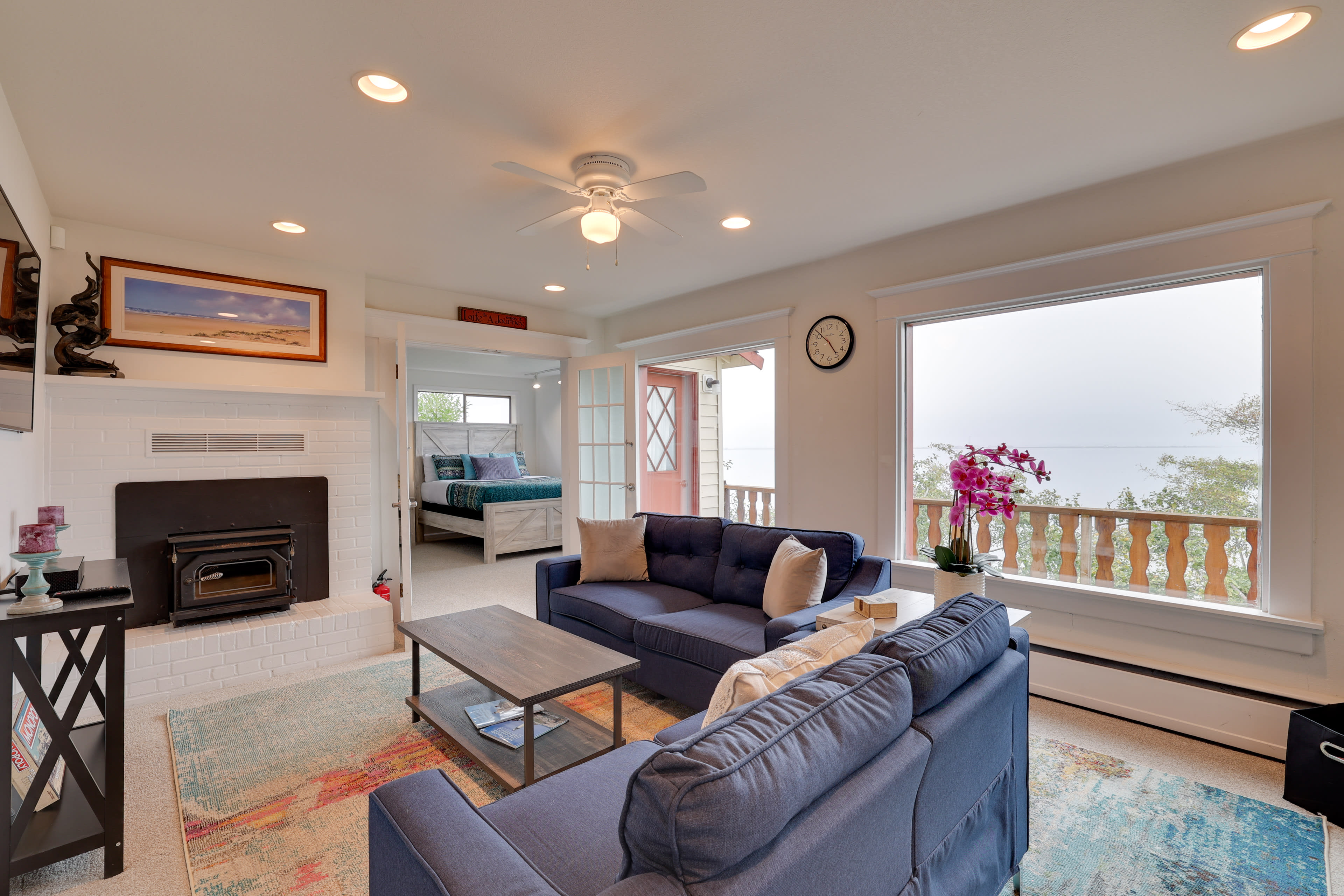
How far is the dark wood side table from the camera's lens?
1643 millimetres

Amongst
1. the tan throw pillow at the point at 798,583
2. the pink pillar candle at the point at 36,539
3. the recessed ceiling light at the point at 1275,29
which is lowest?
the tan throw pillow at the point at 798,583

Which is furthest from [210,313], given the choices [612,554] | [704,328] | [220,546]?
[704,328]

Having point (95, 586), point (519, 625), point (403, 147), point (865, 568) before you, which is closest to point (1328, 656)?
point (865, 568)

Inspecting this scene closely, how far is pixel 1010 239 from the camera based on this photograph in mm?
3098

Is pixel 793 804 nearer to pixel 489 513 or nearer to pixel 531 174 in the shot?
pixel 531 174

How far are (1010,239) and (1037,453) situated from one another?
1382 millimetres

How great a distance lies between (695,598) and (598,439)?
91.2 inches

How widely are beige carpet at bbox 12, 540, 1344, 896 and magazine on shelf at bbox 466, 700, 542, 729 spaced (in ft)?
3.08

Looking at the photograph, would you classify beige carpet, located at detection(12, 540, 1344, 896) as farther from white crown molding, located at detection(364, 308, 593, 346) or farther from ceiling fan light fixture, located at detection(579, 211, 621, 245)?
ceiling fan light fixture, located at detection(579, 211, 621, 245)

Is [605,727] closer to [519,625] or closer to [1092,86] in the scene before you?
[519,625]

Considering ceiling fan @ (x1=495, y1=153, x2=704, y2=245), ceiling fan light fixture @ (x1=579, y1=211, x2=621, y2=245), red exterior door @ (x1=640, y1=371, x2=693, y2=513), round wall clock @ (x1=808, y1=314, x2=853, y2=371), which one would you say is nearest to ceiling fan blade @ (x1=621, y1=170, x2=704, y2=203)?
ceiling fan @ (x1=495, y1=153, x2=704, y2=245)

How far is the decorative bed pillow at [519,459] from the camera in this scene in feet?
28.9

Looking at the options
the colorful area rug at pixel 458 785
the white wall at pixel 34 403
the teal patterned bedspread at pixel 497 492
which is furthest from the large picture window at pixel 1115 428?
the teal patterned bedspread at pixel 497 492

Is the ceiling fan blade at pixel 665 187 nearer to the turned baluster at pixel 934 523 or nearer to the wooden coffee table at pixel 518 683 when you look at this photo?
the wooden coffee table at pixel 518 683
